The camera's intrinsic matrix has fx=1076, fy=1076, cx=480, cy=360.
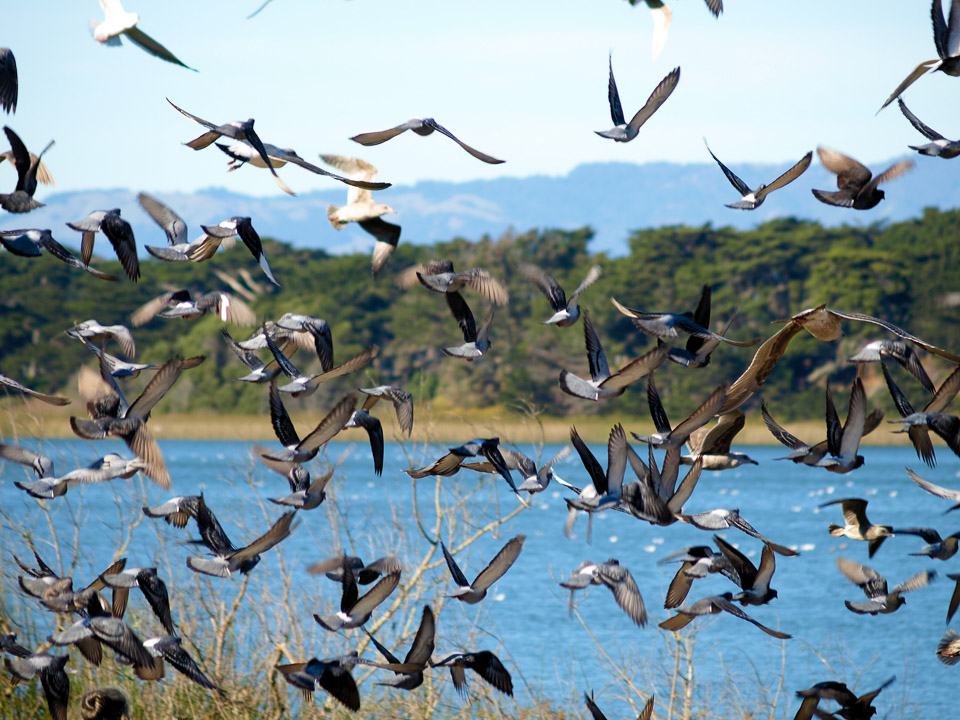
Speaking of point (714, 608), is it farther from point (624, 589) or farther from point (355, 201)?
point (355, 201)

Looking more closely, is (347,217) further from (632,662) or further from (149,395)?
(632,662)

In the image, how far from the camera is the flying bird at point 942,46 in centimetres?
301

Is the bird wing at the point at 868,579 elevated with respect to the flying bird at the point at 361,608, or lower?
lower

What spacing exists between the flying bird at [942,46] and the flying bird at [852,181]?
29 centimetres

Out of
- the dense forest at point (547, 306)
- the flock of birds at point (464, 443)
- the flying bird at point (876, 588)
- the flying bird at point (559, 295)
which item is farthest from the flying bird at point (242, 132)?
the dense forest at point (547, 306)

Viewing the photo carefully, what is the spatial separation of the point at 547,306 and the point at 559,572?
84.0 ft

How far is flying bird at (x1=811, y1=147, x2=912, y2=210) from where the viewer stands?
334cm

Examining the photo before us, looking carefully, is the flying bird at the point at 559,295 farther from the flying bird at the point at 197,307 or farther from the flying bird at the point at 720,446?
the flying bird at the point at 197,307

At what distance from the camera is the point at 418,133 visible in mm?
3316

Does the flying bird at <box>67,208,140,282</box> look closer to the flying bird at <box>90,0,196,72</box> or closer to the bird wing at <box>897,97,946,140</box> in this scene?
the flying bird at <box>90,0,196,72</box>

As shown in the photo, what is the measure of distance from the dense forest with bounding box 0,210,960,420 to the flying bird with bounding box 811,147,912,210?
93.0ft

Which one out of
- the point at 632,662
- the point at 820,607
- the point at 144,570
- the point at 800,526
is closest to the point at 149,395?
the point at 144,570

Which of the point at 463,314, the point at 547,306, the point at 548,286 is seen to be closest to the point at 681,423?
the point at 463,314

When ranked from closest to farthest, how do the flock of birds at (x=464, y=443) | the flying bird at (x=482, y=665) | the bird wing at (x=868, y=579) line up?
the flock of birds at (x=464, y=443) → the flying bird at (x=482, y=665) → the bird wing at (x=868, y=579)
